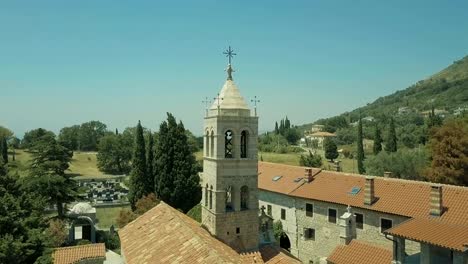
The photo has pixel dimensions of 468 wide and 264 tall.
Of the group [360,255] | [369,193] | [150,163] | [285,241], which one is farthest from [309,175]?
[150,163]

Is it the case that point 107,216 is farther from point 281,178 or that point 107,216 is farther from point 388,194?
point 388,194

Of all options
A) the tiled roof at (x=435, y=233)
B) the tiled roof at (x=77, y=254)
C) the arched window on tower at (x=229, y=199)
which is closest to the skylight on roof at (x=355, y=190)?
the tiled roof at (x=435, y=233)

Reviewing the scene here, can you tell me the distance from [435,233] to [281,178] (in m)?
19.4

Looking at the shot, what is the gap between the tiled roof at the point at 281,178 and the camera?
3341cm

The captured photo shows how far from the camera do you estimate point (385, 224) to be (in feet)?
Result: 82.5

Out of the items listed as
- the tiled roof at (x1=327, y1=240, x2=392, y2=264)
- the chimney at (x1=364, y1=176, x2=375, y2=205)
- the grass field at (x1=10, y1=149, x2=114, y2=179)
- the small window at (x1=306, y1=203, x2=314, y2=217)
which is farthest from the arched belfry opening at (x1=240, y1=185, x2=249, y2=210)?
the grass field at (x1=10, y1=149, x2=114, y2=179)

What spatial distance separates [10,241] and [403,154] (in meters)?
40.7

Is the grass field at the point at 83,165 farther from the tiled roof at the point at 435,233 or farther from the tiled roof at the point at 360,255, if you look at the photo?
the tiled roof at the point at 435,233

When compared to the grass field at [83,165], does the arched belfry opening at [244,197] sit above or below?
above

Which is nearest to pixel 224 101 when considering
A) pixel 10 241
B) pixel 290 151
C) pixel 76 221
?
pixel 10 241

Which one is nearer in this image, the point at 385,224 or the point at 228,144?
the point at 228,144

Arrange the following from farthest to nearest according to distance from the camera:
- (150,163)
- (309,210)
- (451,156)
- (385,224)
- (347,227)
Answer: (150,163), (451,156), (309,210), (347,227), (385,224)

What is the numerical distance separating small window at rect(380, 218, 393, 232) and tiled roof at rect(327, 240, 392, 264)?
75.7 inches

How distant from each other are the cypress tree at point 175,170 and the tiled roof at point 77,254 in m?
14.6
